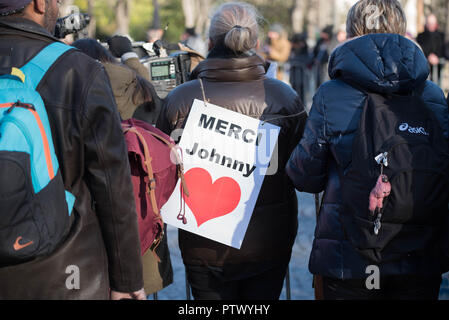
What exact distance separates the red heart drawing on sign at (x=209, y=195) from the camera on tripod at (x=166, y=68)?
974 millimetres

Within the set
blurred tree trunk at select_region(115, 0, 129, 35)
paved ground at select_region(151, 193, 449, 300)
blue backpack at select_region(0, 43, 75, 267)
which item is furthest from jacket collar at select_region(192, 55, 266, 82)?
blurred tree trunk at select_region(115, 0, 129, 35)

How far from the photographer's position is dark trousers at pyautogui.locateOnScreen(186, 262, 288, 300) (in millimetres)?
3154

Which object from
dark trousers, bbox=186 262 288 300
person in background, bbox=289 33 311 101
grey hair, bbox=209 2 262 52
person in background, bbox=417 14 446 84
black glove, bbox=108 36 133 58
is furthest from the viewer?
person in background, bbox=289 33 311 101

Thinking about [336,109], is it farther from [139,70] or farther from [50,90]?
[139,70]

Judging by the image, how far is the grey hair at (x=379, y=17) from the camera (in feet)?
8.98

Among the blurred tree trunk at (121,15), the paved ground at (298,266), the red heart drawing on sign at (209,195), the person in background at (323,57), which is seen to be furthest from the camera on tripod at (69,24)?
the blurred tree trunk at (121,15)

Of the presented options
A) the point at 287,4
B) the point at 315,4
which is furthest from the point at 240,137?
the point at 287,4

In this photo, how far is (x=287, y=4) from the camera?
160 ft

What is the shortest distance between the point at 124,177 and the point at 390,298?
4.17ft

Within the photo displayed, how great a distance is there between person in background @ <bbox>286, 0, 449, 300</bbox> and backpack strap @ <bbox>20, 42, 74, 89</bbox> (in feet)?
3.63

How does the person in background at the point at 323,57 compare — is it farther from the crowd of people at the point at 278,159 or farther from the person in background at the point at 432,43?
the crowd of people at the point at 278,159

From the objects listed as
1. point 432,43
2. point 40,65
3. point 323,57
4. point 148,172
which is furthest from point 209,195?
point 323,57

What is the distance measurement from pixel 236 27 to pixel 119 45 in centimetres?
146

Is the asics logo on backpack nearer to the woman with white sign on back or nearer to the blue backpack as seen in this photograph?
the woman with white sign on back
